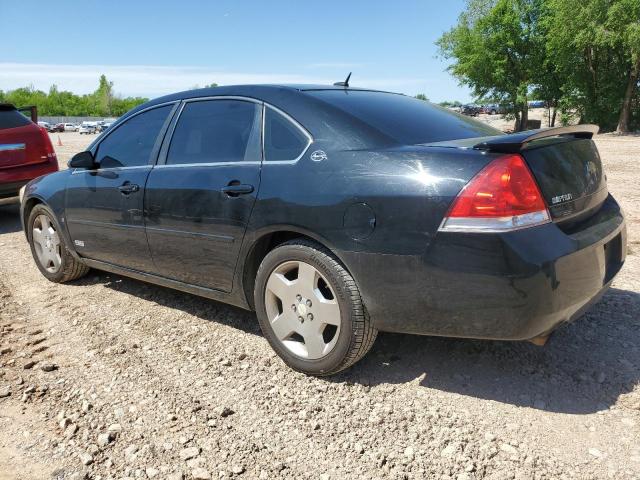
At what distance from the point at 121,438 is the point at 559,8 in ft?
117

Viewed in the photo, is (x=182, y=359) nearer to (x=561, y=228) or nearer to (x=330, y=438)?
(x=330, y=438)

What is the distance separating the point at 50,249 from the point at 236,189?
2691mm

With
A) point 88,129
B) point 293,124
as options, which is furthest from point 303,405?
point 88,129

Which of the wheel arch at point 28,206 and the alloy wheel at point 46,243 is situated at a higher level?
the wheel arch at point 28,206

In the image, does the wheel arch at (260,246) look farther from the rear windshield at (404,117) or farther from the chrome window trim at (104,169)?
the chrome window trim at (104,169)

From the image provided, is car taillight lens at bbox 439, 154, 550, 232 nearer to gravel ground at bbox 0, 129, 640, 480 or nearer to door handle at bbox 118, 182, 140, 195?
gravel ground at bbox 0, 129, 640, 480

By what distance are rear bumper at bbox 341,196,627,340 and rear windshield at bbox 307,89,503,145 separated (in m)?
0.66

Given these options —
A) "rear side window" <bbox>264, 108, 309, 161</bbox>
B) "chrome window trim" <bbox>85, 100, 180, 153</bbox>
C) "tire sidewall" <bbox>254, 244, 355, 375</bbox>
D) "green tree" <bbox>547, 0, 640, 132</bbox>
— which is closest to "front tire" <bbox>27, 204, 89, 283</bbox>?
"chrome window trim" <bbox>85, 100, 180, 153</bbox>

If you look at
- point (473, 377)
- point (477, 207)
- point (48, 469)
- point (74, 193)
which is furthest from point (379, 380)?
point (74, 193)

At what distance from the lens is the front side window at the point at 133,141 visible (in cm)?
387

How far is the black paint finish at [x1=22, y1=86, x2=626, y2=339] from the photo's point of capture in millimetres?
2344

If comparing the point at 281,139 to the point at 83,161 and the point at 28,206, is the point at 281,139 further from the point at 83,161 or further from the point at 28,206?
the point at 28,206

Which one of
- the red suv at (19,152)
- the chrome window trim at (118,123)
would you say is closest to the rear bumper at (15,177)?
the red suv at (19,152)

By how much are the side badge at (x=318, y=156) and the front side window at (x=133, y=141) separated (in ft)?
4.96
